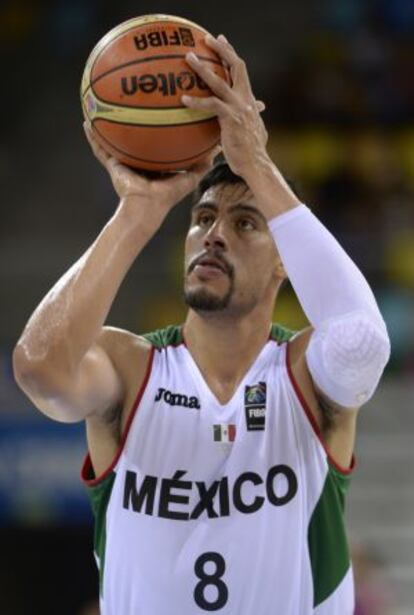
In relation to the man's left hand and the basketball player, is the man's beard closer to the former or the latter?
A: the basketball player

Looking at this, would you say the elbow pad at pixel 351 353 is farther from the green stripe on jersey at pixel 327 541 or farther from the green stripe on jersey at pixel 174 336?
the green stripe on jersey at pixel 174 336

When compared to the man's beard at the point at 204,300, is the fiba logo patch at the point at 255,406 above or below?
below

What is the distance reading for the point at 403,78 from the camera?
46.5 ft

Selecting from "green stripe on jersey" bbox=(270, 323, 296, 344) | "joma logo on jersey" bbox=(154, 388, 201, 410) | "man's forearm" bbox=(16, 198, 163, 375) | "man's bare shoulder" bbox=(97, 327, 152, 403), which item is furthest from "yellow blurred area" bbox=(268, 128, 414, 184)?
"man's forearm" bbox=(16, 198, 163, 375)

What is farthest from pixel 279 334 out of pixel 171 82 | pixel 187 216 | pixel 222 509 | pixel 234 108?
pixel 187 216

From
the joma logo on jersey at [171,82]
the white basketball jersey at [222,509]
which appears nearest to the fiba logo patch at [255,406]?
the white basketball jersey at [222,509]

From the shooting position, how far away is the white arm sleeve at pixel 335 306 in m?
4.16

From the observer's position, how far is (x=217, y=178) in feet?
16.0

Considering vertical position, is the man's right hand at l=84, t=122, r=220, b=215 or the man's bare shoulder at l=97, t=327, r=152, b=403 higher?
the man's right hand at l=84, t=122, r=220, b=215

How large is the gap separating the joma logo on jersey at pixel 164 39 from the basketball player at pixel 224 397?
10 centimetres

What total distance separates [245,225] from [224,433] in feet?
2.51

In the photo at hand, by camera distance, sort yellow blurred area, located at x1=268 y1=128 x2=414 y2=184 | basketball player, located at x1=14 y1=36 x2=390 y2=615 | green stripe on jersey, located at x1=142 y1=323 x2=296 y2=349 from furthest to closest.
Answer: yellow blurred area, located at x1=268 y1=128 x2=414 y2=184 < green stripe on jersey, located at x1=142 y1=323 x2=296 y2=349 < basketball player, located at x1=14 y1=36 x2=390 y2=615

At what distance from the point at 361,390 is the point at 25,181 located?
10.4m

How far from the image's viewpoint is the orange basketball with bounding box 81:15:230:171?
13.9ft
